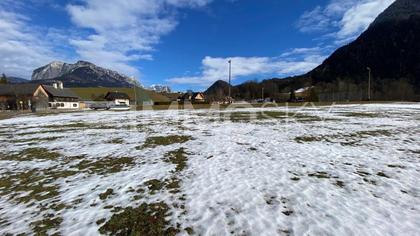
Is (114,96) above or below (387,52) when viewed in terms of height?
below

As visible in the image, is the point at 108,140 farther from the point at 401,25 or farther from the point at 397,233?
the point at 401,25

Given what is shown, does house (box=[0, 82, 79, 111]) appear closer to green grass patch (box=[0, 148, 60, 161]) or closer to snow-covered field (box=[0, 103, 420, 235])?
green grass patch (box=[0, 148, 60, 161])

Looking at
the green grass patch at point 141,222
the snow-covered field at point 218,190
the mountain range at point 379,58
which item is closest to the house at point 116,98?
the mountain range at point 379,58

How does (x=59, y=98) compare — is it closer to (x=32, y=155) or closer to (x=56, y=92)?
(x=56, y=92)

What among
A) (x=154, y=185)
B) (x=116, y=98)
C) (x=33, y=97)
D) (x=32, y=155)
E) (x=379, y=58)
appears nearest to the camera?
(x=154, y=185)

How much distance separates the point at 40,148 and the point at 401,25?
218 metres

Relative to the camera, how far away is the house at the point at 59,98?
89.5 meters

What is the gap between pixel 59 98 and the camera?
9400 cm

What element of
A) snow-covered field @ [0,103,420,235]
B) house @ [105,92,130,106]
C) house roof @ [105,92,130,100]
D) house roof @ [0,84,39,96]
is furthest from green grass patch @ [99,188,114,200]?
house roof @ [105,92,130,100]

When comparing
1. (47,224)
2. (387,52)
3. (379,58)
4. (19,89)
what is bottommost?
(47,224)

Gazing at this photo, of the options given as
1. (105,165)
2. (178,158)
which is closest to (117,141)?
(105,165)

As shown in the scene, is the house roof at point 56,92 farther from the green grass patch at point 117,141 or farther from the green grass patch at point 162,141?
the green grass patch at point 162,141

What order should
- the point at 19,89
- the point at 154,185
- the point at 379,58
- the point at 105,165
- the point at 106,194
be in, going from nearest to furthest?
1. the point at 106,194
2. the point at 154,185
3. the point at 105,165
4. the point at 19,89
5. the point at 379,58

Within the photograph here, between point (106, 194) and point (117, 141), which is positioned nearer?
point (106, 194)
